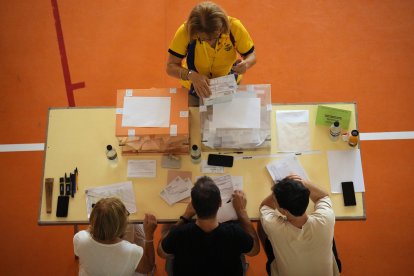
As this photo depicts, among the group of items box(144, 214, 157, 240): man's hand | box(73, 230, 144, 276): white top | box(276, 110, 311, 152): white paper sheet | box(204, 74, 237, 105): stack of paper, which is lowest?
box(73, 230, 144, 276): white top

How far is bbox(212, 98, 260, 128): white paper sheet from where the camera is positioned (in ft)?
7.55

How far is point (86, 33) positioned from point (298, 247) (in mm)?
3088

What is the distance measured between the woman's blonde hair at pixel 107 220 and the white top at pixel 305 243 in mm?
807

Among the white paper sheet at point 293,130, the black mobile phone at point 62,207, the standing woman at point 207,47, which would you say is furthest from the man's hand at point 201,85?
the black mobile phone at point 62,207

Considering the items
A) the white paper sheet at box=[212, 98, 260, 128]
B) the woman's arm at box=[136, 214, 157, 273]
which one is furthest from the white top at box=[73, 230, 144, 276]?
the white paper sheet at box=[212, 98, 260, 128]

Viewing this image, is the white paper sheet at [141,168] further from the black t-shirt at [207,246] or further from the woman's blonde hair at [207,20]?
the woman's blonde hair at [207,20]

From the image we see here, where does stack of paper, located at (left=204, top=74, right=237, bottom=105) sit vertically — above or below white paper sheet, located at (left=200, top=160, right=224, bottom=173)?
above

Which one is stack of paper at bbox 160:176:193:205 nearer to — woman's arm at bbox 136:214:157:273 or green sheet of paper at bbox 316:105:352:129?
woman's arm at bbox 136:214:157:273

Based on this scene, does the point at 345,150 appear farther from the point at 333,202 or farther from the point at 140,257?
the point at 140,257

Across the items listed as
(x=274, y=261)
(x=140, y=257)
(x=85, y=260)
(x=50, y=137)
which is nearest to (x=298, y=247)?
(x=274, y=261)

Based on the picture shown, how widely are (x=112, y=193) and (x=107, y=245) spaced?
40cm

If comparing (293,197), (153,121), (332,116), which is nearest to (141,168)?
(153,121)

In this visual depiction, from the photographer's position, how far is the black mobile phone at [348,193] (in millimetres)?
2244

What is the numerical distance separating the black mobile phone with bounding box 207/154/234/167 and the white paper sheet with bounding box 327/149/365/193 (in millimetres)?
631
